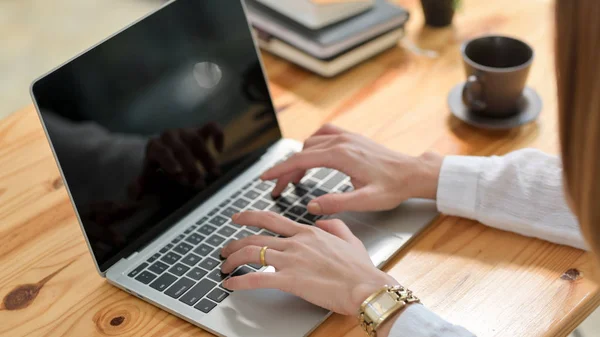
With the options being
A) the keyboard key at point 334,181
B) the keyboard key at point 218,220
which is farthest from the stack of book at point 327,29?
the keyboard key at point 218,220

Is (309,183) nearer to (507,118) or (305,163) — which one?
(305,163)

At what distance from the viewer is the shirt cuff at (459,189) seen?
101 centimetres

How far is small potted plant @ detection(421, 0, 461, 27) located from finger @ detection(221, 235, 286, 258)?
0.72 metres

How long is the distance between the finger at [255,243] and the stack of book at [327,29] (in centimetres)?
49

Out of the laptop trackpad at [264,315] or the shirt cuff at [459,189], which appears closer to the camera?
the laptop trackpad at [264,315]

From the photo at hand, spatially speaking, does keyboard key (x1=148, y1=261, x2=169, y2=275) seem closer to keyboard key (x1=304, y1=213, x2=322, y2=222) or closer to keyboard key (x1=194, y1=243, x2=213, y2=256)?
keyboard key (x1=194, y1=243, x2=213, y2=256)

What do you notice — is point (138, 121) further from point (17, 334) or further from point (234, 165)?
point (17, 334)

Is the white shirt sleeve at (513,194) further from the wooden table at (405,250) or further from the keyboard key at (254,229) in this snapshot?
the keyboard key at (254,229)

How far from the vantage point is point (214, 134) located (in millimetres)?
1092

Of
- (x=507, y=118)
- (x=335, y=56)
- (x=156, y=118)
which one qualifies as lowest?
(x=507, y=118)

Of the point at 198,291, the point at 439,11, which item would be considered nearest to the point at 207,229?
the point at 198,291

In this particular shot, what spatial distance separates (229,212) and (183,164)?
3.8 inches

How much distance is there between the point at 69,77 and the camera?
35.9 inches

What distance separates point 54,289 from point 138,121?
0.25 m
